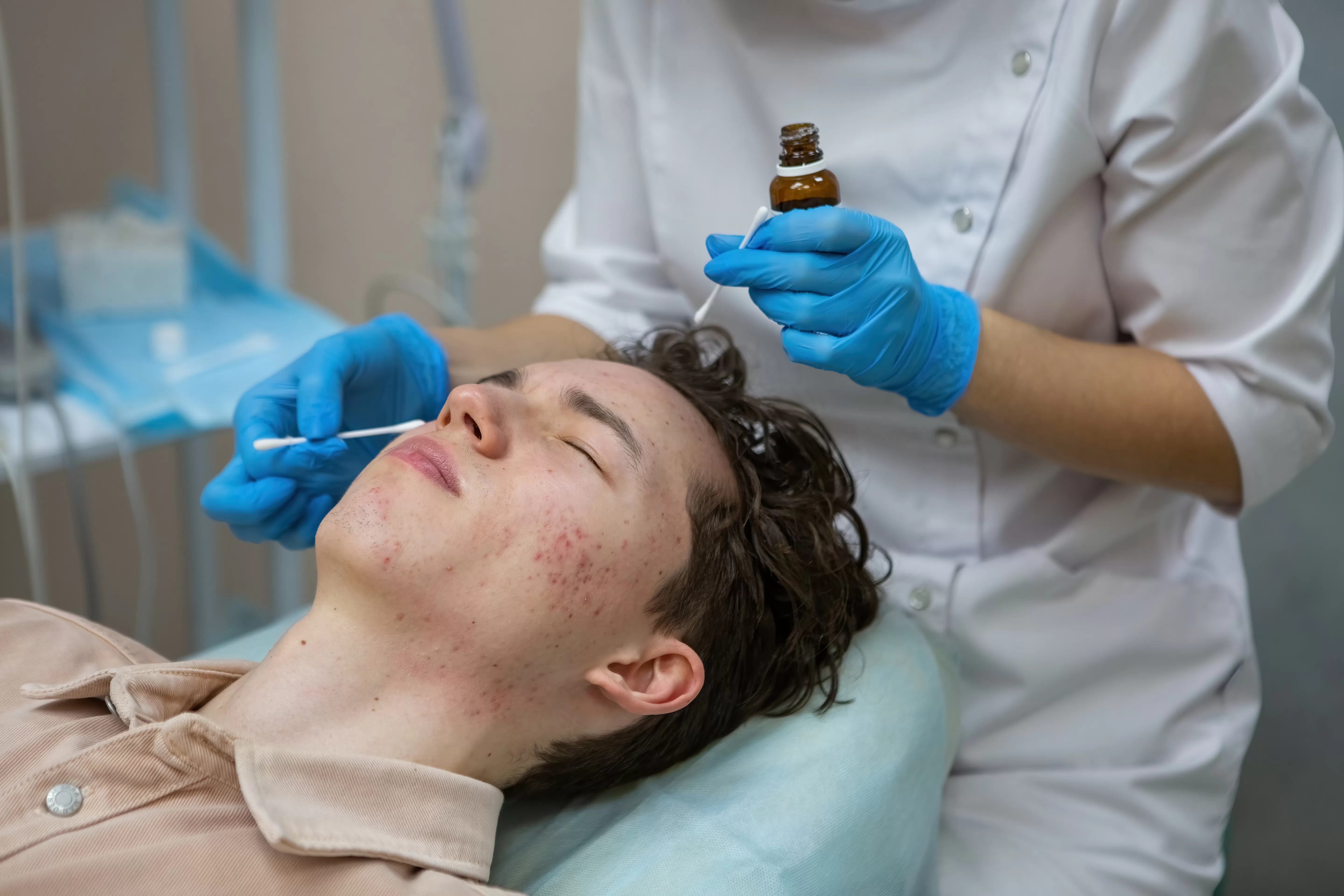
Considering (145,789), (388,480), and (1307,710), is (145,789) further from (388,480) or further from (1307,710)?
(1307,710)

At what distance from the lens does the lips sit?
0.97 m

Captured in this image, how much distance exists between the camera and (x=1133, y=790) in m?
1.19

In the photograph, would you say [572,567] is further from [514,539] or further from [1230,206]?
[1230,206]

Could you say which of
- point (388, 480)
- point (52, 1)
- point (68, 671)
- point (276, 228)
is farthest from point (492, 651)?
point (52, 1)

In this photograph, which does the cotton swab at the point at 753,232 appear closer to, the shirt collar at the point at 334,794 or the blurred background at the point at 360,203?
the shirt collar at the point at 334,794

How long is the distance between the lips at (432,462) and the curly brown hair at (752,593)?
0.22m

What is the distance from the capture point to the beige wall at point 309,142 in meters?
1.97

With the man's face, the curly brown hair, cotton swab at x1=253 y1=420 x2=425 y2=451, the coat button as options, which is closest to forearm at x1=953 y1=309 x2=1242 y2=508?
the curly brown hair

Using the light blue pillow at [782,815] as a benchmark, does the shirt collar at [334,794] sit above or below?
above

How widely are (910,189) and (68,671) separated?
1015 mm

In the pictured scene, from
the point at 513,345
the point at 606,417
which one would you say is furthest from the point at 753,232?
the point at 513,345

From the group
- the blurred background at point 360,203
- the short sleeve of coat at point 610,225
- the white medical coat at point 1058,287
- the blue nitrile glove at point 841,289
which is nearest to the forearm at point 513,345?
the short sleeve of coat at point 610,225

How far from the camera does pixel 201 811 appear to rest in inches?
33.6

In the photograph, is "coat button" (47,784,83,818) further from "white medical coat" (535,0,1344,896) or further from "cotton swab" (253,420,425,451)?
"white medical coat" (535,0,1344,896)
